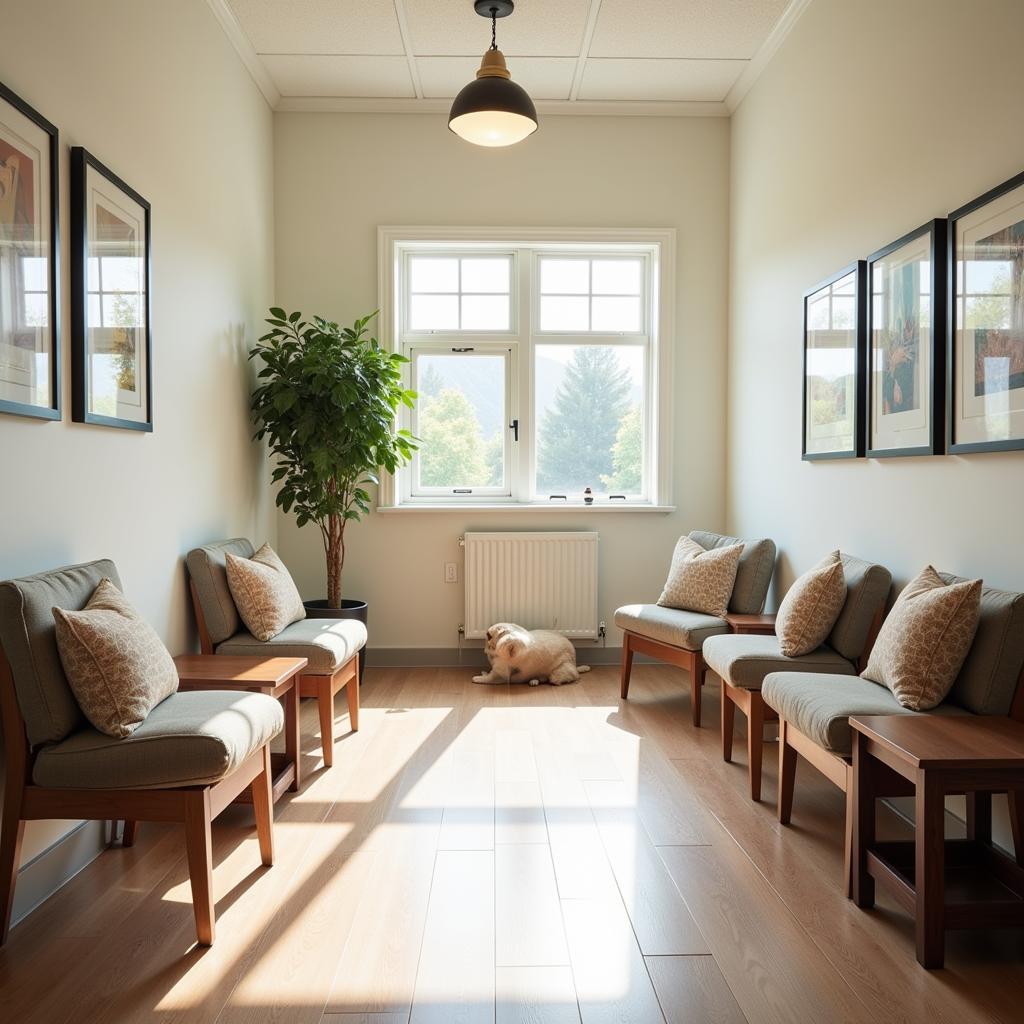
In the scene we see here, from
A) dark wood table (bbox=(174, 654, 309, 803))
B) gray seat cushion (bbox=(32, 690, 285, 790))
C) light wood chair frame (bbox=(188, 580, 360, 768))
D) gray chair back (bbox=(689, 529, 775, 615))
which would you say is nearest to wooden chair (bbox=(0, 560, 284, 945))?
gray seat cushion (bbox=(32, 690, 285, 790))

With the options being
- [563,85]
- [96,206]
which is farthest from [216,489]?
[563,85]

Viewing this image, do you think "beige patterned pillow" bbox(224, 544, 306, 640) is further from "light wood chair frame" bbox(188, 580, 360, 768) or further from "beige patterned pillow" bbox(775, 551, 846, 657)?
"beige patterned pillow" bbox(775, 551, 846, 657)

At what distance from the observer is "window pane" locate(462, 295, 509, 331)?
5.27 meters

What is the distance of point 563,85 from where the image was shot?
4828mm

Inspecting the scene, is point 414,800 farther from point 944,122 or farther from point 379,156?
point 379,156

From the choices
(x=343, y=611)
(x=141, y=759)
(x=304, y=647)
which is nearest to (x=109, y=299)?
(x=304, y=647)

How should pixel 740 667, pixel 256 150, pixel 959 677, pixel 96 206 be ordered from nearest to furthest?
1. pixel 959 677
2. pixel 96 206
3. pixel 740 667
4. pixel 256 150

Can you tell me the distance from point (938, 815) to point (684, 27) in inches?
146

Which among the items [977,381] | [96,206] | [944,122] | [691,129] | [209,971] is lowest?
[209,971]

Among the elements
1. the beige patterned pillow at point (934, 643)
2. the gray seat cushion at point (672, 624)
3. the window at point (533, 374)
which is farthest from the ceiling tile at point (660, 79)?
the beige patterned pillow at point (934, 643)

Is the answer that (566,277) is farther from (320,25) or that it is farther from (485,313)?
(320,25)

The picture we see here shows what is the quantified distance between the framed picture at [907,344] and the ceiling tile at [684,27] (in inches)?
61.2

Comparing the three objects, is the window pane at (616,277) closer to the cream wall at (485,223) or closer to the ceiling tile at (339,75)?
the cream wall at (485,223)

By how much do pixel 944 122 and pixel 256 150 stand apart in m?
3.39
